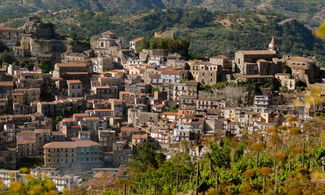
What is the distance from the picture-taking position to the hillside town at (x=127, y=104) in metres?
44.5

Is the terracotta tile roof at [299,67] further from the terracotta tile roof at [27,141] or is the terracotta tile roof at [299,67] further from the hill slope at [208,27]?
the hill slope at [208,27]

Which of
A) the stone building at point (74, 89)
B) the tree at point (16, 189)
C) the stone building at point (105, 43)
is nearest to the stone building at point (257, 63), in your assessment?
the stone building at point (74, 89)

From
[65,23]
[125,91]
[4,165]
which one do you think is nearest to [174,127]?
[125,91]

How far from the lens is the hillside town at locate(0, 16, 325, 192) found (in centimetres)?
4453

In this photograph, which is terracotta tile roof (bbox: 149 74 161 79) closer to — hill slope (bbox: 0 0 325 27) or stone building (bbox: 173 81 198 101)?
stone building (bbox: 173 81 198 101)

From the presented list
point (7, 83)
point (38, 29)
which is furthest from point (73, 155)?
point (38, 29)

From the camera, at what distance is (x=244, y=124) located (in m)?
46.6

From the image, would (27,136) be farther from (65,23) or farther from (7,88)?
(65,23)

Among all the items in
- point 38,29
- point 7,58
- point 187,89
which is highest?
point 38,29

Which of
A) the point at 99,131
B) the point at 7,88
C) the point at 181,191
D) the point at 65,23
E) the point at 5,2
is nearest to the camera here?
the point at 181,191

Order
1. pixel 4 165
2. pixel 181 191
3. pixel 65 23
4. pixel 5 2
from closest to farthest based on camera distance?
pixel 181 191 → pixel 4 165 → pixel 65 23 → pixel 5 2

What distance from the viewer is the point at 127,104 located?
170 feet

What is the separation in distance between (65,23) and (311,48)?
153 feet

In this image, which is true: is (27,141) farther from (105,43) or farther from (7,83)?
(105,43)
